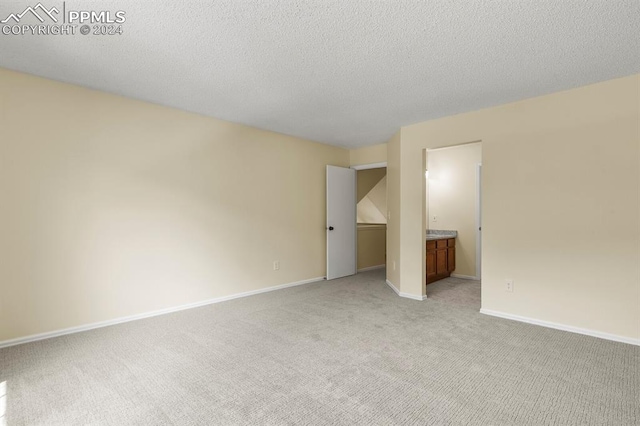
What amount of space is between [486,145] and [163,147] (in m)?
3.77

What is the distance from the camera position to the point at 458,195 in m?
5.62

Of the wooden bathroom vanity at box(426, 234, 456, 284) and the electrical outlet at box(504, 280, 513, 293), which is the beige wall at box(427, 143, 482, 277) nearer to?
the wooden bathroom vanity at box(426, 234, 456, 284)

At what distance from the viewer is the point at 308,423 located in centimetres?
164

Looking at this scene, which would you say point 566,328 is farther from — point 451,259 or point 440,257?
point 451,259

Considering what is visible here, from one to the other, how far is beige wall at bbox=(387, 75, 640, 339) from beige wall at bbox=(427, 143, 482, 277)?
199 cm

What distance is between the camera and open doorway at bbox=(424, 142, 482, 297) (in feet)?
17.3

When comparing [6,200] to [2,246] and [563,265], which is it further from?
[563,265]

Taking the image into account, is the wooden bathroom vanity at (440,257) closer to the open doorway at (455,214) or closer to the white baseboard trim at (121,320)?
the open doorway at (455,214)

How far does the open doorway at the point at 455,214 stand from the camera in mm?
5266

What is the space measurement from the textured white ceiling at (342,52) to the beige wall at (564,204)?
30 centimetres

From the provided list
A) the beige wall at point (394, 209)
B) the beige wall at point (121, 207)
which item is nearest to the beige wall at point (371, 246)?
the beige wall at point (394, 209)

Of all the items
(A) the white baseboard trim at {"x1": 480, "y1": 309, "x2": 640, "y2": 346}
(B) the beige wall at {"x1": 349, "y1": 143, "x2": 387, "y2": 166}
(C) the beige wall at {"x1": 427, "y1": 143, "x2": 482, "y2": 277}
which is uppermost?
(B) the beige wall at {"x1": 349, "y1": 143, "x2": 387, "y2": 166}

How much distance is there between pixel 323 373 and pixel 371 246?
14.3ft

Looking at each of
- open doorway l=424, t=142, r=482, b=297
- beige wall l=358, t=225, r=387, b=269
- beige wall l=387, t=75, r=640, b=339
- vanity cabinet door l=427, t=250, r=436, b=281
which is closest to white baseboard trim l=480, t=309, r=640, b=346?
beige wall l=387, t=75, r=640, b=339
